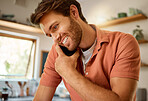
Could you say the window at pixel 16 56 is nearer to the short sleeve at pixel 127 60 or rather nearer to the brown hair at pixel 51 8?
the brown hair at pixel 51 8

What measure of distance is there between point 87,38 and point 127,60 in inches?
13.9

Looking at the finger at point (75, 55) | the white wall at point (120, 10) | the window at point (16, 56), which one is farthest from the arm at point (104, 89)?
the window at point (16, 56)

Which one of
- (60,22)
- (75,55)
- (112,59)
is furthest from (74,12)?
(112,59)

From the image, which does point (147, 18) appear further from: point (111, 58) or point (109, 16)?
point (111, 58)

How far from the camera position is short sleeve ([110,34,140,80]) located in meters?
0.88

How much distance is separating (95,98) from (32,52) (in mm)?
3526

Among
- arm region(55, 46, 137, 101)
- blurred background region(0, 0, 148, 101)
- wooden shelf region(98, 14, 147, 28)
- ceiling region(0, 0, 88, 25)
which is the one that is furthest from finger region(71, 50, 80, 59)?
ceiling region(0, 0, 88, 25)

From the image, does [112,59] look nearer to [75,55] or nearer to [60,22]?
[75,55]

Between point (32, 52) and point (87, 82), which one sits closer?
point (87, 82)

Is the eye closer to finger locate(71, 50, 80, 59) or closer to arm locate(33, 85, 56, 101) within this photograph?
finger locate(71, 50, 80, 59)

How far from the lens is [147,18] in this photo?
3.13 meters

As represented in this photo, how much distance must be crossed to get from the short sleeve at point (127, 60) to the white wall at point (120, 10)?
2353 millimetres

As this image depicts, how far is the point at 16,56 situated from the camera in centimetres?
393

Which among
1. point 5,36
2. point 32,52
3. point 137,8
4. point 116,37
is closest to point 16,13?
point 5,36
